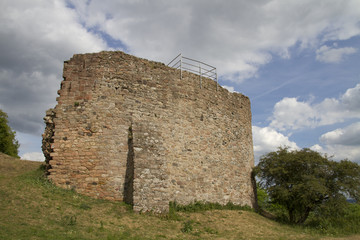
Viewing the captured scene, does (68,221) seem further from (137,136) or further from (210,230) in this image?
(210,230)

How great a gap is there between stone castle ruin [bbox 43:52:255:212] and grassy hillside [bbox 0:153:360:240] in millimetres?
708

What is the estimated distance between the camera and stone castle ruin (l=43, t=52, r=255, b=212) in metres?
10.9

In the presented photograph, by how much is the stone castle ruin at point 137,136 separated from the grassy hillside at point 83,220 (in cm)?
71

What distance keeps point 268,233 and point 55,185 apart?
341 inches

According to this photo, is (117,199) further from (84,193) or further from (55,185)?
(55,185)

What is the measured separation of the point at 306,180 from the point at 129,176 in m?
9.54

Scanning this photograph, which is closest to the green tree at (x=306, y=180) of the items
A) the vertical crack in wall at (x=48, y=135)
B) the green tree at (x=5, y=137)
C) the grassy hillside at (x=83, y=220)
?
the grassy hillside at (x=83, y=220)

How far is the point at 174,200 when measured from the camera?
12.3m

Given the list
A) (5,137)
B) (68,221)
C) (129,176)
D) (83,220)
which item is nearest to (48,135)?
(129,176)

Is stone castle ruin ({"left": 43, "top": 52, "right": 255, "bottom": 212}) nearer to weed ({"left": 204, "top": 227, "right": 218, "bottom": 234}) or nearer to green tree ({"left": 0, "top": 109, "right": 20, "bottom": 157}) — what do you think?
weed ({"left": 204, "top": 227, "right": 218, "bottom": 234})

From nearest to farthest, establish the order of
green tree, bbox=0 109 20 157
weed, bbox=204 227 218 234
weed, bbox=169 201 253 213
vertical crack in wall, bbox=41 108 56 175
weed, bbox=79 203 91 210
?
1. weed, bbox=79 203 91 210
2. weed, bbox=204 227 218 234
3. vertical crack in wall, bbox=41 108 56 175
4. weed, bbox=169 201 253 213
5. green tree, bbox=0 109 20 157

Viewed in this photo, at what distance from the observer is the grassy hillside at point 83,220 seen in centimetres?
750

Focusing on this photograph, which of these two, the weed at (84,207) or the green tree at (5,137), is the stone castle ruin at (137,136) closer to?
the weed at (84,207)

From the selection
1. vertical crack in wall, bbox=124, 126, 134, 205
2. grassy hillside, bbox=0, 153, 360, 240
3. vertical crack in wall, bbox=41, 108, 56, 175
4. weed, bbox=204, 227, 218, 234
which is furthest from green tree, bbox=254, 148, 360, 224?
vertical crack in wall, bbox=41, 108, 56, 175
